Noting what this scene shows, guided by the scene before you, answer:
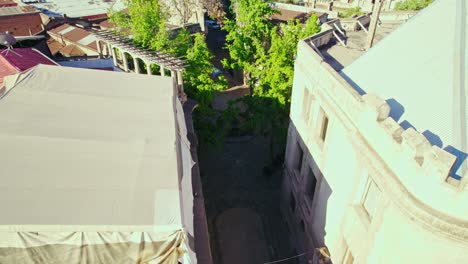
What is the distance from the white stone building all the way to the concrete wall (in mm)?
32

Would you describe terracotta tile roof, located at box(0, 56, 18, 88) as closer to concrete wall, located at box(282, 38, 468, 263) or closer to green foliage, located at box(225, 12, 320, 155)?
green foliage, located at box(225, 12, 320, 155)

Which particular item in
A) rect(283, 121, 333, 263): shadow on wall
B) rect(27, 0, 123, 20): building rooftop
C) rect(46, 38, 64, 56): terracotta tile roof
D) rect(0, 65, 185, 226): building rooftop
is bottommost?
rect(283, 121, 333, 263): shadow on wall

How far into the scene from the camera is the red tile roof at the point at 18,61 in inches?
760

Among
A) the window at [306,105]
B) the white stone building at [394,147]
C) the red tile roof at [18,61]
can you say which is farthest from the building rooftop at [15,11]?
Answer: the window at [306,105]

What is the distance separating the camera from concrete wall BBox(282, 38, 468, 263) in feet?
28.3

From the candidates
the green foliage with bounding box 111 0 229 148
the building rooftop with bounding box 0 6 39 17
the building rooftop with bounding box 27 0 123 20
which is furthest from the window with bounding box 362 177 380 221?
the building rooftop with bounding box 27 0 123 20

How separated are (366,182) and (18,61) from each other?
21371 mm

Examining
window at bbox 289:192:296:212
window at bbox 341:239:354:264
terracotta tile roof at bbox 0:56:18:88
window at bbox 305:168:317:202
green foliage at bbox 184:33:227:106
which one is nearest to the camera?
window at bbox 341:239:354:264

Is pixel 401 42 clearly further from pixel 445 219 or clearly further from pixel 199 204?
pixel 199 204

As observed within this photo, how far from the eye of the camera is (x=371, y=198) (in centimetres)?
1230

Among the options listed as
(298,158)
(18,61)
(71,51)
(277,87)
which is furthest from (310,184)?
(71,51)

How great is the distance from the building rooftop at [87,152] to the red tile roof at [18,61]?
17.0 ft

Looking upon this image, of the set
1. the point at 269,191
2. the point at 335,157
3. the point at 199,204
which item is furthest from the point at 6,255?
the point at 269,191

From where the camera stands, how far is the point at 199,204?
14.4 m
